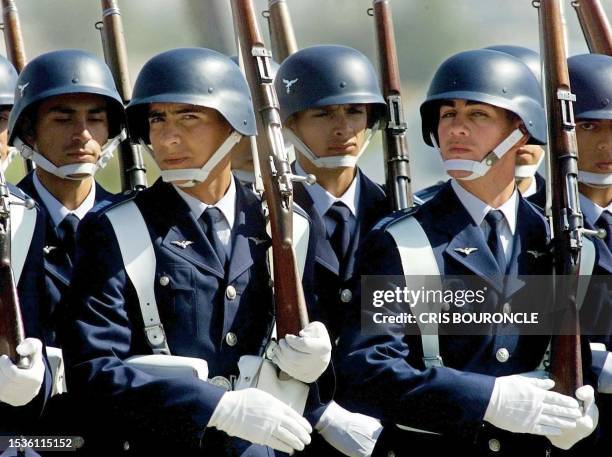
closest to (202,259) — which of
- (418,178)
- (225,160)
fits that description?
(225,160)

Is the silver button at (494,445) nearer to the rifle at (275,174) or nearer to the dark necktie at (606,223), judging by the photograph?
the rifle at (275,174)

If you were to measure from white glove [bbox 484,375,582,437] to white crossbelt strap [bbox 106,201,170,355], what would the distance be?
5.10 feet

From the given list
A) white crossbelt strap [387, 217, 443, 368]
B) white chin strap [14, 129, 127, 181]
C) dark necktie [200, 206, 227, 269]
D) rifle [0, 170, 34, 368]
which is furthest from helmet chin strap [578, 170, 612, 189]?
rifle [0, 170, 34, 368]

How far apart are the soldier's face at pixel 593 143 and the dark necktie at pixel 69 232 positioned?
2786mm

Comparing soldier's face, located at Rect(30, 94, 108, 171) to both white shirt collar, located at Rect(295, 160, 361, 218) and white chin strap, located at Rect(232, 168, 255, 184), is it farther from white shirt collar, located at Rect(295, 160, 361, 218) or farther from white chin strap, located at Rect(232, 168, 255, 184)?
white shirt collar, located at Rect(295, 160, 361, 218)

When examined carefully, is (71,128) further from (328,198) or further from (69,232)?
(328,198)

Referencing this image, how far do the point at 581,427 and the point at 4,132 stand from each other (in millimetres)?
3847

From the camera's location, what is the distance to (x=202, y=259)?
797 cm

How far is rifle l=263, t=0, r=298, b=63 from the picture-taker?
11125 mm

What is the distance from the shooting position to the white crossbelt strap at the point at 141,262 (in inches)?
304

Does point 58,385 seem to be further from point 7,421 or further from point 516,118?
point 516,118

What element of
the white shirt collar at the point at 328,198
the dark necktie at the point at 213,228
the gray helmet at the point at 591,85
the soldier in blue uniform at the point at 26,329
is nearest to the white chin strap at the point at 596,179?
the gray helmet at the point at 591,85

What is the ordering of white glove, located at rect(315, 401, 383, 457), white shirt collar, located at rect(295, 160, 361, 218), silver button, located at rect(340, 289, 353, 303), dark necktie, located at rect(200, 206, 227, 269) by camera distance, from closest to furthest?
dark necktie, located at rect(200, 206, 227, 269)
white glove, located at rect(315, 401, 383, 457)
silver button, located at rect(340, 289, 353, 303)
white shirt collar, located at rect(295, 160, 361, 218)

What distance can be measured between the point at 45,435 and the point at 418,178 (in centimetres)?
460
